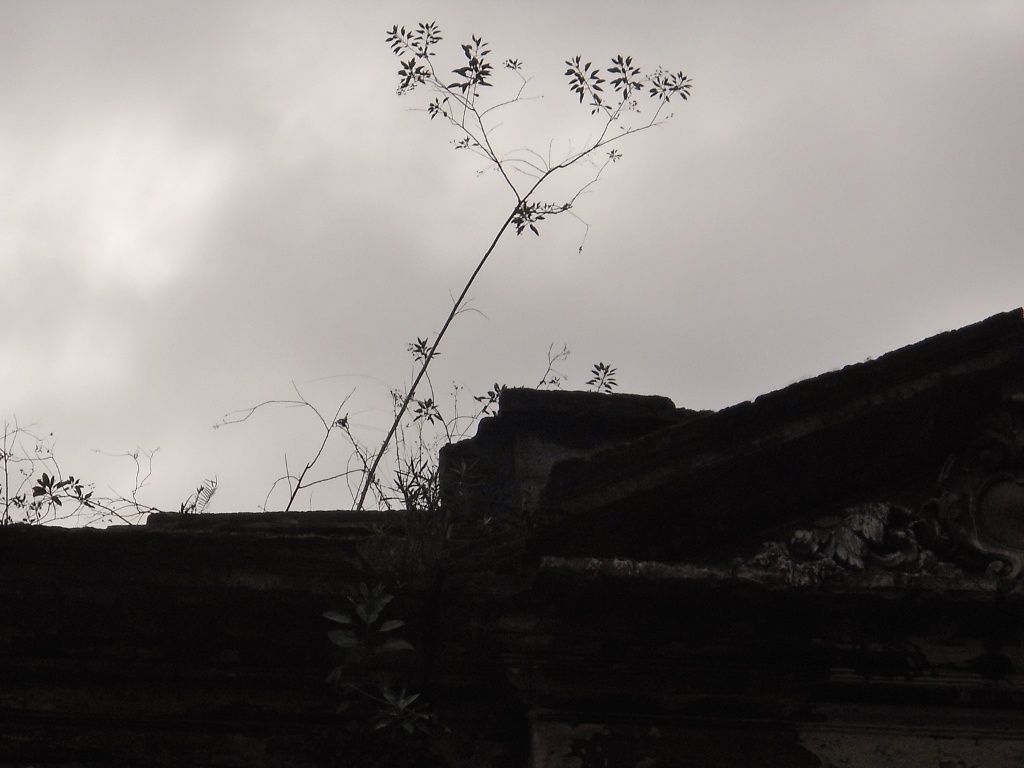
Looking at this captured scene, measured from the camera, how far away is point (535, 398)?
186 inches

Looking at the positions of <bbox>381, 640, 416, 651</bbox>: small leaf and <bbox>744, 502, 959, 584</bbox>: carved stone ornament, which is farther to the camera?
<bbox>744, 502, 959, 584</bbox>: carved stone ornament

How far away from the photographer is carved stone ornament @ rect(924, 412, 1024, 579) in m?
3.48

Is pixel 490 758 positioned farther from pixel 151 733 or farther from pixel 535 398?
pixel 535 398

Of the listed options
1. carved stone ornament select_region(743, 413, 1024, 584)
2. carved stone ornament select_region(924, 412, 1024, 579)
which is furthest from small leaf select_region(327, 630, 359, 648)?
carved stone ornament select_region(924, 412, 1024, 579)

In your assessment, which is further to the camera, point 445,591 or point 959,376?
point 959,376

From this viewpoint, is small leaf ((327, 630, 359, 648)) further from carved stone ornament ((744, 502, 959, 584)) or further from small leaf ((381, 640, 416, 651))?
carved stone ornament ((744, 502, 959, 584))

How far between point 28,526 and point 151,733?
76 centimetres

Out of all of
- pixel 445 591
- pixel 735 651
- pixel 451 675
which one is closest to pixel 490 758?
pixel 451 675

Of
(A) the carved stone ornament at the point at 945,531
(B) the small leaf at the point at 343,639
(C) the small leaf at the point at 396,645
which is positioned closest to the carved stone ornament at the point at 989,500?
(A) the carved stone ornament at the point at 945,531

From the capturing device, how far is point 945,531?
354 centimetres

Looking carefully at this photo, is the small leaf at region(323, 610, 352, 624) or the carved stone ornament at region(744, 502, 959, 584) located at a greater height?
the small leaf at region(323, 610, 352, 624)

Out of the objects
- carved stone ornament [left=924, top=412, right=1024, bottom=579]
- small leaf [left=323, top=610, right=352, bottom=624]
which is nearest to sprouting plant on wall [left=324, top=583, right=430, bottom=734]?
small leaf [left=323, top=610, right=352, bottom=624]

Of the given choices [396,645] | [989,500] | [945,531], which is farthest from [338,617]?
[989,500]

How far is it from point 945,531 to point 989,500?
0.76ft
